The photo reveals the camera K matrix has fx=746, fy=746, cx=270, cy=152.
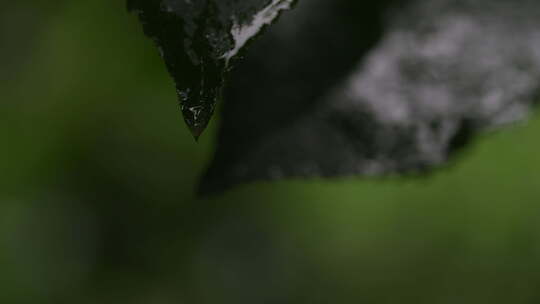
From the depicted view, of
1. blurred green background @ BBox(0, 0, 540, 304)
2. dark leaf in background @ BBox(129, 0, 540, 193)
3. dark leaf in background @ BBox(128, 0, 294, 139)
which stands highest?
dark leaf in background @ BBox(128, 0, 294, 139)

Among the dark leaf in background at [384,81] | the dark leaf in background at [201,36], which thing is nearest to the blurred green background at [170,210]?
the dark leaf in background at [384,81]

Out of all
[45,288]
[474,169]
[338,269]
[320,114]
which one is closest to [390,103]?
[320,114]

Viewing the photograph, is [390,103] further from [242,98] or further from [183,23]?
[183,23]

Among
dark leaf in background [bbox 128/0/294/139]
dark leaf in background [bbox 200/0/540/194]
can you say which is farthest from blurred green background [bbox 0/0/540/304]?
dark leaf in background [bbox 128/0/294/139]

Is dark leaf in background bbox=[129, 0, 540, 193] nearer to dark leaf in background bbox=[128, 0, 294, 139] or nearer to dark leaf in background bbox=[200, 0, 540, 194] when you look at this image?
dark leaf in background bbox=[200, 0, 540, 194]

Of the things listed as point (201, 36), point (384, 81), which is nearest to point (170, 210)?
point (384, 81)

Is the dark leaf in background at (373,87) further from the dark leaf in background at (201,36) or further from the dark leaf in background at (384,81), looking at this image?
the dark leaf in background at (201,36)
